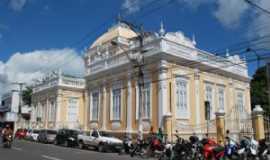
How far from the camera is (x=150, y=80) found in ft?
81.3

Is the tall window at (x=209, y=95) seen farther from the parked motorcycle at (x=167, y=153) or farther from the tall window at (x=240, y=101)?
the parked motorcycle at (x=167, y=153)

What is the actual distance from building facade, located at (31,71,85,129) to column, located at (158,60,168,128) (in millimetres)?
13607

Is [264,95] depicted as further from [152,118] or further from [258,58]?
[258,58]

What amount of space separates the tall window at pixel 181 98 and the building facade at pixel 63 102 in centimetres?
1374

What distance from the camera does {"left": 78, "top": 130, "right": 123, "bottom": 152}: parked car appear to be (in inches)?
824

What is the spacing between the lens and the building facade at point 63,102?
35875 mm

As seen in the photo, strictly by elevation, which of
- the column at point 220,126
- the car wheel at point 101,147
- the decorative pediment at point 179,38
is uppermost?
the decorative pediment at point 179,38

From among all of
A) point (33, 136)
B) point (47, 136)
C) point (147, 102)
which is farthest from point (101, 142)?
point (33, 136)

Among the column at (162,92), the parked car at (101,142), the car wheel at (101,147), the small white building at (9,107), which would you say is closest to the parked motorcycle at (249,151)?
the column at (162,92)

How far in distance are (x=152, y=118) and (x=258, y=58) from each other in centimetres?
1023

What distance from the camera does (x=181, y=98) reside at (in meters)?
24.7


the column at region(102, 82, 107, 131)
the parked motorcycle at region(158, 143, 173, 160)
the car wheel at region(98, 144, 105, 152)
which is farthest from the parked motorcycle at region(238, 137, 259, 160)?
the column at region(102, 82, 107, 131)

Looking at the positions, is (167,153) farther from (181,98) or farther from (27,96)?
(27,96)

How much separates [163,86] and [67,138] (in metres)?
9.27
